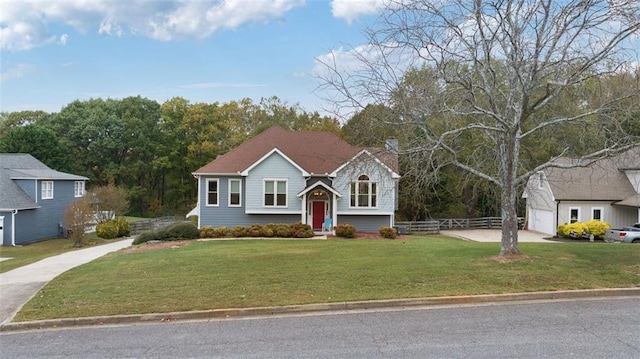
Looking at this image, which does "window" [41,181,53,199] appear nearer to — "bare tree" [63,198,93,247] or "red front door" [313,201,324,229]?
"bare tree" [63,198,93,247]

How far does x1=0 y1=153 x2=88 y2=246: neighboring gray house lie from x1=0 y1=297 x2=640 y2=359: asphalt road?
1032 inches

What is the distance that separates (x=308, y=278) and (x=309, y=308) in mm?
2213

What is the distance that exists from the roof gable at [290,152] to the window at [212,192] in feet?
2.61

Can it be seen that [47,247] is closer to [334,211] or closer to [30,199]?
[30,199]

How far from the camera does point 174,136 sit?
5081 centimetres

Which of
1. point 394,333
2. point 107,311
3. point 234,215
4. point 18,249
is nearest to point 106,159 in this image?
point 18,249

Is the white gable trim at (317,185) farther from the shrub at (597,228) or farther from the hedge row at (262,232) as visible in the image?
the shrub at (597,228)

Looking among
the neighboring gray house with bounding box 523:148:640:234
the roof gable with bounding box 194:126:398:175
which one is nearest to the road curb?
the roof gable with bounding box 194:126:398:175

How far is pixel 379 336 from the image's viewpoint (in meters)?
6.64

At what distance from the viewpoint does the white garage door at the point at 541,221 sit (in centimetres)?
3190

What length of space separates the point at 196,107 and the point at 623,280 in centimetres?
4688

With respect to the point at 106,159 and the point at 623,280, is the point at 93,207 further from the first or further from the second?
the point at 623,280

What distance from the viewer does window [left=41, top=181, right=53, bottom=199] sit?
32.6 m

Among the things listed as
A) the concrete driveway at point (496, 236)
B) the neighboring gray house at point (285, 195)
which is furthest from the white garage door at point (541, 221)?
the neighboring gray house at point (285, 195)
